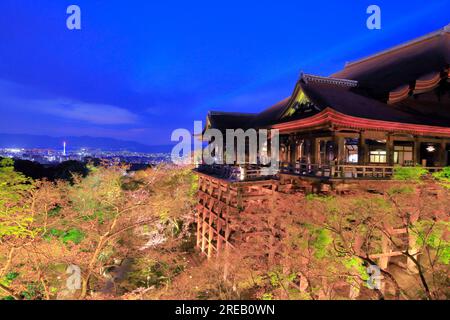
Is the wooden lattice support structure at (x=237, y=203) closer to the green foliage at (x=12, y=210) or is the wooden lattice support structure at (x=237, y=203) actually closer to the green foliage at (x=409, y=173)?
the green foliage at (x=409, y=173)

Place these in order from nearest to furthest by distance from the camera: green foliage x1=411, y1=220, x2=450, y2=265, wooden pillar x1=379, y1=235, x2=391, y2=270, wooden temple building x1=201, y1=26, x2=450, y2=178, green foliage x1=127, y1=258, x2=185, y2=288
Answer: green foliage x1=411, y1=220, x2=450, y2=265 < wooden temple building x1=201, y1=26, x2=450, y2=178 < wooden pillar x1=379, y1=235, x2=391, y2=270 < green foliage x1=127, y1=258, x2=185, y2=288

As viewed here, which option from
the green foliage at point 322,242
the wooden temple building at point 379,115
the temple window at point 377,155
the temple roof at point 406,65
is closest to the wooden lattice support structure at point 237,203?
the wooden temple building at point 379,115

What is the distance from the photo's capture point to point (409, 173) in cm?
1098

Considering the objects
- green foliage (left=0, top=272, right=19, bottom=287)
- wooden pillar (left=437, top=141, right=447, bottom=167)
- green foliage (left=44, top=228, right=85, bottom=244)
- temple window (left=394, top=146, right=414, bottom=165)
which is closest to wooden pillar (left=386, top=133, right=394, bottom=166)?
wooden pillar (left=437, top=141, right=447, bottom=167)

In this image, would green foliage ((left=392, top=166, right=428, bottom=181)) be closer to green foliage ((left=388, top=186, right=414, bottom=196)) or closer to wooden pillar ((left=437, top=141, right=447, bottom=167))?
green foliage ((left=388, top=186, right=414, bottom=196))

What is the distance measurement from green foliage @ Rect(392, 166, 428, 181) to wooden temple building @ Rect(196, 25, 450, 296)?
1.24 feet

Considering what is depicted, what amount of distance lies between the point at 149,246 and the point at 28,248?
11289 millimetres

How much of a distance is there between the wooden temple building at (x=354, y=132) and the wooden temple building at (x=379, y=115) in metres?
0.04

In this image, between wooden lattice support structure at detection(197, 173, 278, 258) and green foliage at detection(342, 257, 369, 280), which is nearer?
green foliage at detection(342, 257, 369, 280)

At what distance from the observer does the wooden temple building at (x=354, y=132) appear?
11.5 meters

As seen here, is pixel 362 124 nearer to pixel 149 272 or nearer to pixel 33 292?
pixel 149 272

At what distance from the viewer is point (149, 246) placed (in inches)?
851

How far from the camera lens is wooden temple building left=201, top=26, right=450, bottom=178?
37.6ft
